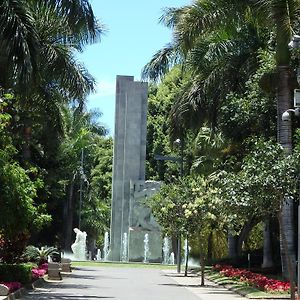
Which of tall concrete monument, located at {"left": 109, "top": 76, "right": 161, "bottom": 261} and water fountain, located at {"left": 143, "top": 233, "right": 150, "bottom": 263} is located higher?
tall concrete monument, located at {"left": 109, "top": 76, "right": 161, "bottom": 261}

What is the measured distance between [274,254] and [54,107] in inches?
620

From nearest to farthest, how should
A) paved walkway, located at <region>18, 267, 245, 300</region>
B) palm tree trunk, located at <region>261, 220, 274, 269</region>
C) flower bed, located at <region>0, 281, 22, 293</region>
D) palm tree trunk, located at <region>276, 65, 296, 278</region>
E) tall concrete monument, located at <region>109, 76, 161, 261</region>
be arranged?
flower bed, located at <region>0, 281, 22, 293</region>
paved walkway, located at <region>18, 267, 245, 300</region>
palm tree trunk, located at <region>276, 65, 296, 278</region>
palm tree trunk, located at <region>261, 220, 274, 269</region>
tall concrete monument, located at <region>109, 76, 161, 261</region>

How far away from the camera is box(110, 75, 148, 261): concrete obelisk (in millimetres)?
56000

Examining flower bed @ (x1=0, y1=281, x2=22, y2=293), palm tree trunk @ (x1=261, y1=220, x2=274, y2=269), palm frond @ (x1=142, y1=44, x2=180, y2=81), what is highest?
palm frond @ (x1=142, y1=44, x2=180, y2=81)

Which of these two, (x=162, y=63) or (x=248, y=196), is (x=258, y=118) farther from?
(x=248, y=196)

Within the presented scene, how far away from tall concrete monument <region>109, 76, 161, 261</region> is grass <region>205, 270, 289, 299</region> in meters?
19.6

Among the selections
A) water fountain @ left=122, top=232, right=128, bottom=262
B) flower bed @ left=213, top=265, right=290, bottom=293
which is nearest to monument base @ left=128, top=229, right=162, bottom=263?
water fountain @ left=122, top=232, right=128, bottom=262

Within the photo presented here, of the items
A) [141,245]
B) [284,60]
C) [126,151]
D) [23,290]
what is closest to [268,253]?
[284,60]

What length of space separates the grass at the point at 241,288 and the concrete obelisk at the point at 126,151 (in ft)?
68.1

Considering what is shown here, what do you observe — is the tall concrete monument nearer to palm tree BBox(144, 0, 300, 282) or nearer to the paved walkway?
the paved walkway

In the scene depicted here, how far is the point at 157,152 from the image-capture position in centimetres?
7262

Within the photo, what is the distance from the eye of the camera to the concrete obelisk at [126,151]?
56.0 metres

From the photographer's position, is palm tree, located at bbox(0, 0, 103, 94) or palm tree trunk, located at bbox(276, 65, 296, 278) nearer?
palm tree, located at bbox(0, 0, 103, 94)

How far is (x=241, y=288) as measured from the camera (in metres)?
25.6
